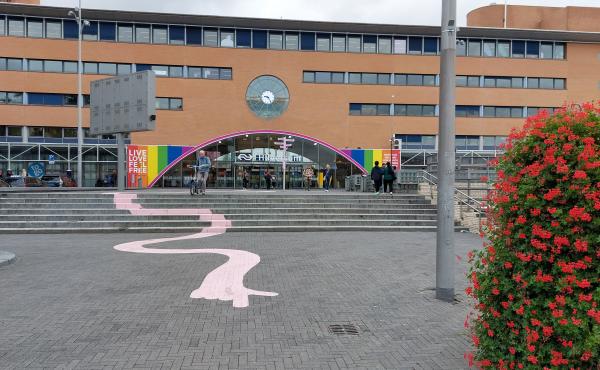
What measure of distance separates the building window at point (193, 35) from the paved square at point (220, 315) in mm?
34309

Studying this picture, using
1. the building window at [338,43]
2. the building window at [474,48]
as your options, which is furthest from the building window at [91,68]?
the building window at [474,48]

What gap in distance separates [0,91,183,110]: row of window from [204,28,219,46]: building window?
5.73 metres

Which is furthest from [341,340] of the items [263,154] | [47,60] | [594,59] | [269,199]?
[594,59]

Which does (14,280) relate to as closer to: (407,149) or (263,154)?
(263,154)

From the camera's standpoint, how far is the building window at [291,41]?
42406mm

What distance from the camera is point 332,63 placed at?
139 ft

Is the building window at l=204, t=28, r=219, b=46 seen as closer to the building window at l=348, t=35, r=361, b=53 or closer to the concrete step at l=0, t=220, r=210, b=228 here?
the building window at l=348, t=35, r=361, b=53

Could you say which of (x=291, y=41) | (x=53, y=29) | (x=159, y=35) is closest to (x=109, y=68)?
(x=159, y=35)

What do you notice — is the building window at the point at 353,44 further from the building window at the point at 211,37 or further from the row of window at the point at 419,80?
the building window at the point at 211,37

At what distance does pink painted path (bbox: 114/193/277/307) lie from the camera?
6.73 meters

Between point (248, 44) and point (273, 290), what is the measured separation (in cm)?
3784

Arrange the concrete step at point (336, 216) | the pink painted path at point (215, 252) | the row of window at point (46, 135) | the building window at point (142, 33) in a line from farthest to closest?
the building window at point (142, 33), the row of window at point (46, 135), the concrete step at point (336, 216), the pink painted path at point (215, 252)

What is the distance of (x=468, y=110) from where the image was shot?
144ft

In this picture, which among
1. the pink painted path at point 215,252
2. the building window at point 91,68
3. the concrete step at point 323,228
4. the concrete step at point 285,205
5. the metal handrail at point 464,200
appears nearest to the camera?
the pink painted path at point 215,252
